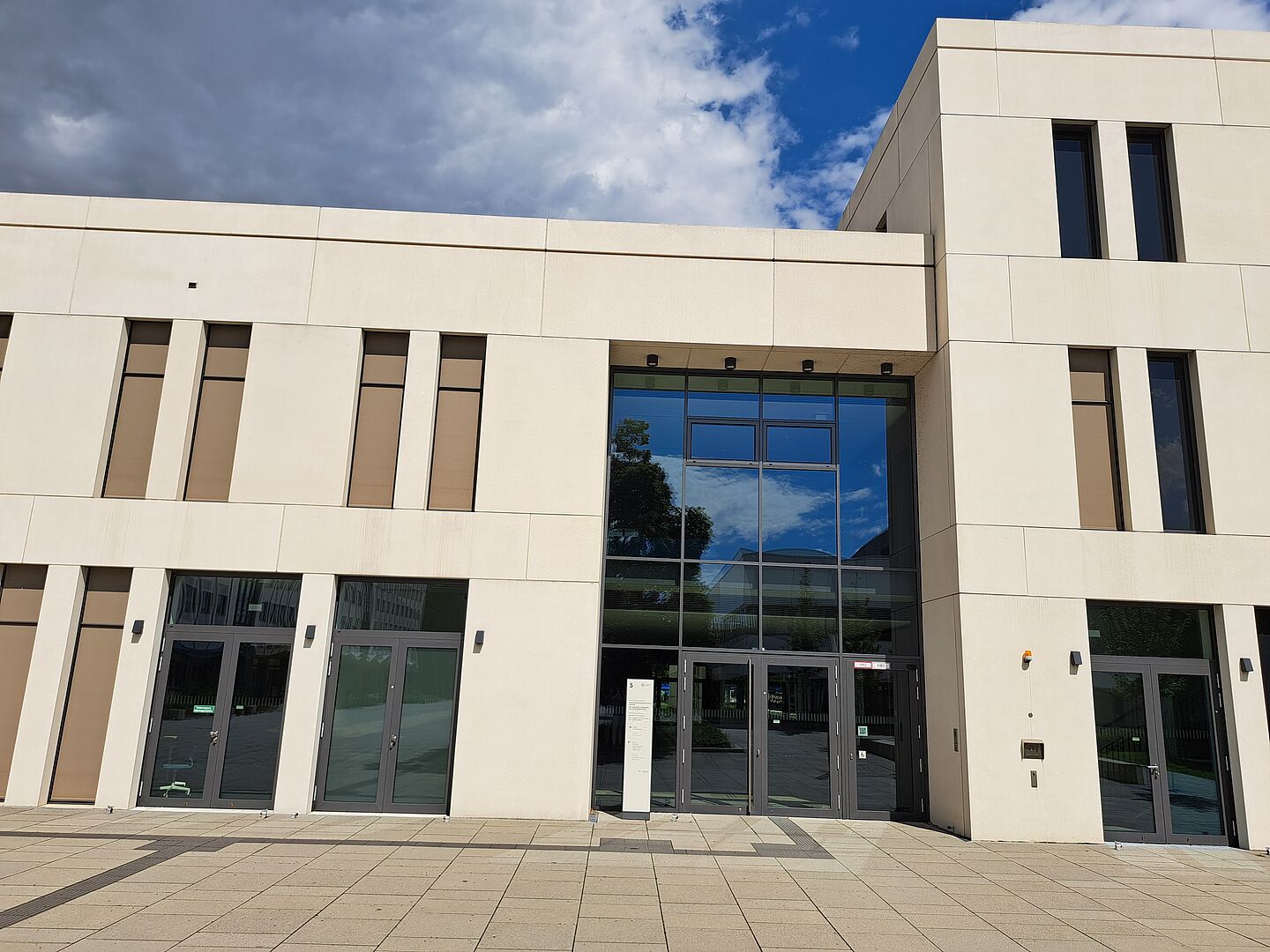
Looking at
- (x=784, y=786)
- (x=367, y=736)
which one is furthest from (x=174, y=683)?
(x=784, y=786)

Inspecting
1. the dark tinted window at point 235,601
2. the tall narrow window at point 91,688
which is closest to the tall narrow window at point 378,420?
the dark tinted window at point 235,601

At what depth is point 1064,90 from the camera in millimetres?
12805

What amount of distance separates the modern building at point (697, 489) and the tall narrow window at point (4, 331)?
0.08 meters

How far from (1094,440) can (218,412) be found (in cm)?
1303

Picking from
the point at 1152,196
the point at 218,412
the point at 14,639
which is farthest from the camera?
the point at 1152,196

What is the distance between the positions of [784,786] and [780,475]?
4.68 m

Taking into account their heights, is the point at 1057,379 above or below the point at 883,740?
above

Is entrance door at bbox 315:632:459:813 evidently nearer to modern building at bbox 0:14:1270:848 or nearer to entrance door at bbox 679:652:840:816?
modern building at bbox 0:14:1270:848

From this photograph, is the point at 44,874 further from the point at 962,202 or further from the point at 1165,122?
the point at 1165,122

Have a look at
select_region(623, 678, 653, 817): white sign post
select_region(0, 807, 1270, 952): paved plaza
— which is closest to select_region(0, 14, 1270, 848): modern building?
select_region(623, 678, 653, 817): white sign post

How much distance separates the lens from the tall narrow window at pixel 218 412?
12297mm

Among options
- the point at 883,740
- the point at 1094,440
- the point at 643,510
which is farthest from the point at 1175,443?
the point at 643,510

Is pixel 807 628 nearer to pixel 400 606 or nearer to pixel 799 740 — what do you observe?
pixel 799 740

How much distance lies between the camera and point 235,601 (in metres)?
12.0
